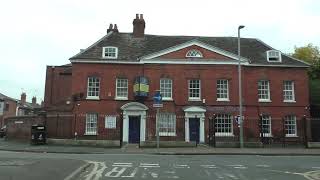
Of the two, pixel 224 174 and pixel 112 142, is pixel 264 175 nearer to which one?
pixel 224 174

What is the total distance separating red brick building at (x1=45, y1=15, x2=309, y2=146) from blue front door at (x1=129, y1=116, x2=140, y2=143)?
9 cm

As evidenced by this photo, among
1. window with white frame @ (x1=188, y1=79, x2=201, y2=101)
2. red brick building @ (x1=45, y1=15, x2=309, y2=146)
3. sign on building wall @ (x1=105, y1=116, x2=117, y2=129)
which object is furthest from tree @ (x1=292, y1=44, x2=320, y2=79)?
sign on building wall @ (x1=105, y1=116, x2=117, y2=129)

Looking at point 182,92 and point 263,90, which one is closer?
point 182,92

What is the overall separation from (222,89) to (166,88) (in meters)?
5.10

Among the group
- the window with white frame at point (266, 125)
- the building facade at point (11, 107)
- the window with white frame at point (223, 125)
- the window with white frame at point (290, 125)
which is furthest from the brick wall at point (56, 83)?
the window with white frame at point (290, 125)

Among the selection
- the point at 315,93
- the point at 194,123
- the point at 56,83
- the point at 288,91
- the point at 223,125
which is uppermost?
the point at 56,83

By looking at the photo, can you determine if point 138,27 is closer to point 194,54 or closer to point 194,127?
point 194,54

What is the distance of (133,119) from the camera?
38.5 m

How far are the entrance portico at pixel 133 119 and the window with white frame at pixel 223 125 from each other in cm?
649

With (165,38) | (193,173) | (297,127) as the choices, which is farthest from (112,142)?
(193,173)

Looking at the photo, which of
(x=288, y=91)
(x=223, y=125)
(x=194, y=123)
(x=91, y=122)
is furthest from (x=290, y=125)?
(x=91, y=122)

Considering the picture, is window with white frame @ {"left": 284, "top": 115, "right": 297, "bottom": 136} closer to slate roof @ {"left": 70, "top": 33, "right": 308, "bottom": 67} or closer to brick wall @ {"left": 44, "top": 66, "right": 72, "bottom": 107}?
slate roof @ {"left": 70, "top": 33, "right": 308, "bottom": 67}

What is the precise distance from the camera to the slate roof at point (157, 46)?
3997 centimetres

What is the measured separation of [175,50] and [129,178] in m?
26.3
